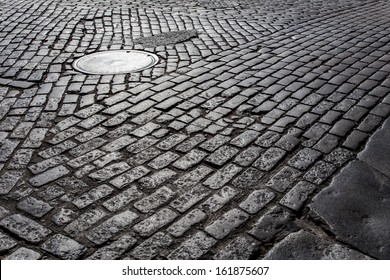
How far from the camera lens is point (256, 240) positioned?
2518 millimetres

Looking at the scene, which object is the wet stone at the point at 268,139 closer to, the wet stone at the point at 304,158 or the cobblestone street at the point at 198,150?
the cobblestone street at the point at 198,150

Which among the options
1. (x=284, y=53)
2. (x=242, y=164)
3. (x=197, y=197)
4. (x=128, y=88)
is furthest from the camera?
(x=284, y=53)

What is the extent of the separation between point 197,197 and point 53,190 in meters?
1.18

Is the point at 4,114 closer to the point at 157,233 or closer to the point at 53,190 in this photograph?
the point at 53,190

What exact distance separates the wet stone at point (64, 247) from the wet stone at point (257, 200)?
4.03ft

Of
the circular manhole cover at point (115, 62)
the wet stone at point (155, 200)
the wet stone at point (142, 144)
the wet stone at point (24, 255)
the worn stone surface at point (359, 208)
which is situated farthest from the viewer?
the circular manhole cover at point (115, 62)

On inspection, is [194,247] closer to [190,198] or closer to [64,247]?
[190,198]

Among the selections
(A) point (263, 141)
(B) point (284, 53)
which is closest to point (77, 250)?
(A) point (263, 141)

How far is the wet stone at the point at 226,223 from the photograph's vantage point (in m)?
2.58

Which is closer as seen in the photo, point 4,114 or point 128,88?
point 4,114

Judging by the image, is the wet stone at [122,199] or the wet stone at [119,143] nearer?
the wet stone at [122,199]

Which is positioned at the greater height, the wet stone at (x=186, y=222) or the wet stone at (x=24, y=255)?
the wet stone at (x=24, y=255)

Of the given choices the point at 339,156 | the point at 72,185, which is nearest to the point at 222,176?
the point at 339,156

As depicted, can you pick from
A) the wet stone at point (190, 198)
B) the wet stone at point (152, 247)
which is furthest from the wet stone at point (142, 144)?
the wet stone at point (152, 247)
